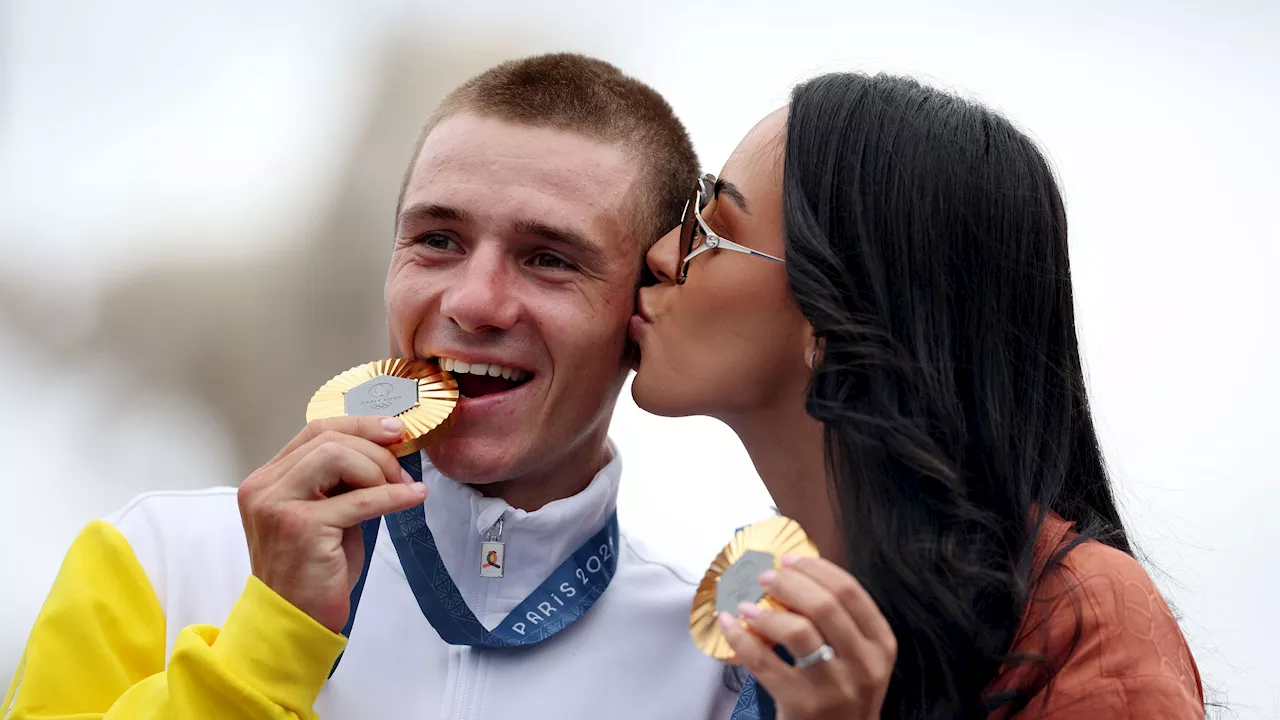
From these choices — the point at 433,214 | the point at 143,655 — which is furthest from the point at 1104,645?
the point at 143,655

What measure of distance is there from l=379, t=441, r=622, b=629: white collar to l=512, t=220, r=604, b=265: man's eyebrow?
0.52 m

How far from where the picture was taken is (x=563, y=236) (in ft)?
8.78

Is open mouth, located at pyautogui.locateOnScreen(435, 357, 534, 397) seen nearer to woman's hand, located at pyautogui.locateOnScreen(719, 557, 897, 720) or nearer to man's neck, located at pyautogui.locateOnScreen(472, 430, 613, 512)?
man's neck, located at pyautogui.locateOnScreen(472, 430, 613, 512)

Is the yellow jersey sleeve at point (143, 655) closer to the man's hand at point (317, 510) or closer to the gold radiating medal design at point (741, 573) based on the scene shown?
the man's hand at point (317, 510)

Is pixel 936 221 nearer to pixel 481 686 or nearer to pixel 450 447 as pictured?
pixel 450 447

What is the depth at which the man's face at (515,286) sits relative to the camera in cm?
264

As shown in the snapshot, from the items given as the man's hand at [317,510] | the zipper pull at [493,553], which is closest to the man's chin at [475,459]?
the zipper pull at [493,553]

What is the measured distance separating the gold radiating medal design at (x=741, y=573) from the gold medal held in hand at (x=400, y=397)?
2.31 feet

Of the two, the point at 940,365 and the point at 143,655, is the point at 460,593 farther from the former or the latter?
the point at 940,365

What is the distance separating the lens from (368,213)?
6289 mm

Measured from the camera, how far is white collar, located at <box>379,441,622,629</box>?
2688 mm

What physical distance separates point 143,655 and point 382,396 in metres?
0.66

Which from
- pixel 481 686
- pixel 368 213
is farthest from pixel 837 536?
pixel 368 213

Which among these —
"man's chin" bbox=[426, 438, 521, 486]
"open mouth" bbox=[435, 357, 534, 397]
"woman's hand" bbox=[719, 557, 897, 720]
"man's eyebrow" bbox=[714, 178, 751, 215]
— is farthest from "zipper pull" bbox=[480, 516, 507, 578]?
"woman's hand" bbox=[719, 557, 897, 720]
